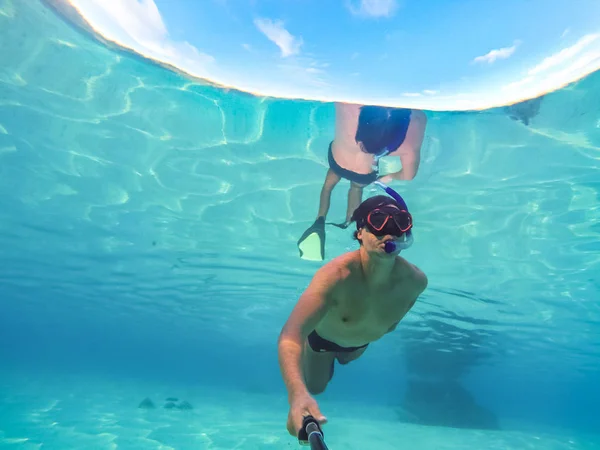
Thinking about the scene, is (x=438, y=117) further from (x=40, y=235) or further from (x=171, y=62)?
(x=40, y=235)

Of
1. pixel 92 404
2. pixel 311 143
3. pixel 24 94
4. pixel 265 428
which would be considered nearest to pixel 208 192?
pixel 311 143

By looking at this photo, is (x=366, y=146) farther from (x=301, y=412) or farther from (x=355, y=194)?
(x=301, y=412)

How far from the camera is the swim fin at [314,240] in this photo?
37.6ft

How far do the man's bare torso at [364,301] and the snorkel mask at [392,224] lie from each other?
60 cm

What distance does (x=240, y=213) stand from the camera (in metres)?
15.8

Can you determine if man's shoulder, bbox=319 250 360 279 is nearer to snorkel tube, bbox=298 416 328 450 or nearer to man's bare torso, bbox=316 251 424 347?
man's bare torso, bbox=316 251 424 347

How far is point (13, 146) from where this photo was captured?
13.4 m

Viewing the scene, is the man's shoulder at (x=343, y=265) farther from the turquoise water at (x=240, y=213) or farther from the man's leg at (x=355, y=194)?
the man's leg at (x=355, y=194)

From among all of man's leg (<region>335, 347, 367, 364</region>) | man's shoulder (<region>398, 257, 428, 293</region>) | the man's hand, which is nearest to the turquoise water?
man's shoulder (<region>398, 257, 428, 293</region>)

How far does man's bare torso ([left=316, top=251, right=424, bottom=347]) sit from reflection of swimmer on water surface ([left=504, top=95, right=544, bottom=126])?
598 centimetres

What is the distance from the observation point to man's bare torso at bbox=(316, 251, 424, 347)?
483 centimetres

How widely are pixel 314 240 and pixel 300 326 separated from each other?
8.84 m

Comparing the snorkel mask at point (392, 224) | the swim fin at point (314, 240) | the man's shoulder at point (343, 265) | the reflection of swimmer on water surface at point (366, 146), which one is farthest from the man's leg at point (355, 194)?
the snorkel mask at point (392, 224)

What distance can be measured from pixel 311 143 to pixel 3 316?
6941 cm
